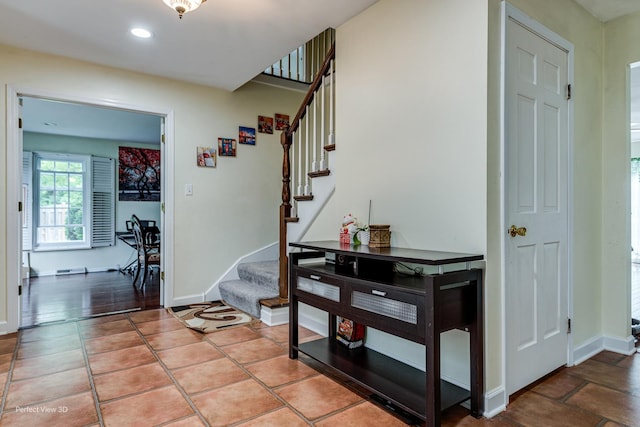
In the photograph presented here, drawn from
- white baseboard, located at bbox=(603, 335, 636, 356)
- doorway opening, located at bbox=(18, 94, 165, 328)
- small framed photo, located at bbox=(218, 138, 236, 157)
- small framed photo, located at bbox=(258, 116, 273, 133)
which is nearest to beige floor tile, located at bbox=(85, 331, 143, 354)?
doorway opening, located at bbox=(18, 94, 165, 328)

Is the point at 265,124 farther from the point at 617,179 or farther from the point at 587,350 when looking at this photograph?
the point at 587,350

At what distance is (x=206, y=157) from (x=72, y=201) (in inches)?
157

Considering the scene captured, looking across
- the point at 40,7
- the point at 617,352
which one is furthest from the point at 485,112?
the point at 40,7

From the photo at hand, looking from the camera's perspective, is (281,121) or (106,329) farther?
(281,121)

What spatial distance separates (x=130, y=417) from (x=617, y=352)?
3.16 meters

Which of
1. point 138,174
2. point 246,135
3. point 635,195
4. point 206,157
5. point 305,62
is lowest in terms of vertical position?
point 635,195

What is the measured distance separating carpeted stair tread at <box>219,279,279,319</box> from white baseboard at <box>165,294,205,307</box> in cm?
23

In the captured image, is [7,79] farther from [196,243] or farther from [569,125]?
[569,125]

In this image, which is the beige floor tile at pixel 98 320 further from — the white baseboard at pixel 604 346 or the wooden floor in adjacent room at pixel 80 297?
the white baseboard at pixel 604 346

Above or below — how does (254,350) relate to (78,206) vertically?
below

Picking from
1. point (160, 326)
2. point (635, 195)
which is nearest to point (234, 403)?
point (160, 326)

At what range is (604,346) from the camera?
8.83 ft

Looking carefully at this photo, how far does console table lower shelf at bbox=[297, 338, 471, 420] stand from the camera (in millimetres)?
1746

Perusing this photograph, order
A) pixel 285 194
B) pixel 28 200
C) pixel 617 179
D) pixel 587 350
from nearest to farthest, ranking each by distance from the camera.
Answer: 1. pixel 587 350
2. pixel 617 179
3. pixel 285 194
4. pixel 28 200
